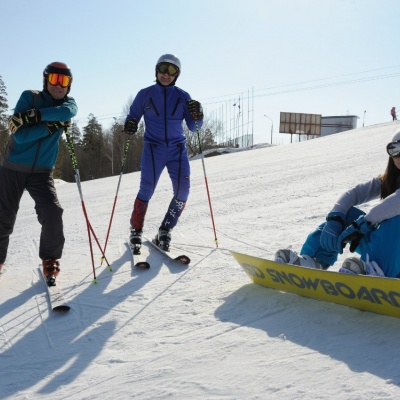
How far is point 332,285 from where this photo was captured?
2666mm

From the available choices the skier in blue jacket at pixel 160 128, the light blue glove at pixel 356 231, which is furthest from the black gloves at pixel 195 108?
the light blue glove at pixel 356 231

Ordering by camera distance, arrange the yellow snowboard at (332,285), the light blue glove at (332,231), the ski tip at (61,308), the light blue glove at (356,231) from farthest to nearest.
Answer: the ski tip at (61,308), the light blue glove at (332,231), the light blue glove at (356,231), the yellow snowboard at (332,285)

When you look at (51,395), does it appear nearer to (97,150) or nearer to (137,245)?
(137,245)

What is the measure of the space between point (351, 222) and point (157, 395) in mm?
1837

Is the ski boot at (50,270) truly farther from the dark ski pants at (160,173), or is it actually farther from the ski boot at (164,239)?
the ski boot at (164,239)

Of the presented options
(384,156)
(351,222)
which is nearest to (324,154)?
(384,156)

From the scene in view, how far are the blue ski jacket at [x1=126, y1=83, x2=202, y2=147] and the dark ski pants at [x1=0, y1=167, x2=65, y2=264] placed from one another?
1332mm

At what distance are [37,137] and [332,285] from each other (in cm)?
246

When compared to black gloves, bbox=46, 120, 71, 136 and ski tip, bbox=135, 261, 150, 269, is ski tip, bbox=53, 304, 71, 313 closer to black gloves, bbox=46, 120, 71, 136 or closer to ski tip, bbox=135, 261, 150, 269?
ski tip, bbox=135, 261, 150, 269

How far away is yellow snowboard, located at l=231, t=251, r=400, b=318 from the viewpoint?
238 centimetres

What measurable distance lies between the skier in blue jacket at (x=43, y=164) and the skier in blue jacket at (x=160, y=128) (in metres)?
1.04

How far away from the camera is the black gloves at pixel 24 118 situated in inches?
132

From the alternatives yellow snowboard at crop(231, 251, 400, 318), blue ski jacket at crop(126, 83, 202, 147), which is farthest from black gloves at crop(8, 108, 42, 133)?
yellow snowboard at crop(231, 251, 400, 318)

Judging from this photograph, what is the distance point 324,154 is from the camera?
46.2 ft
